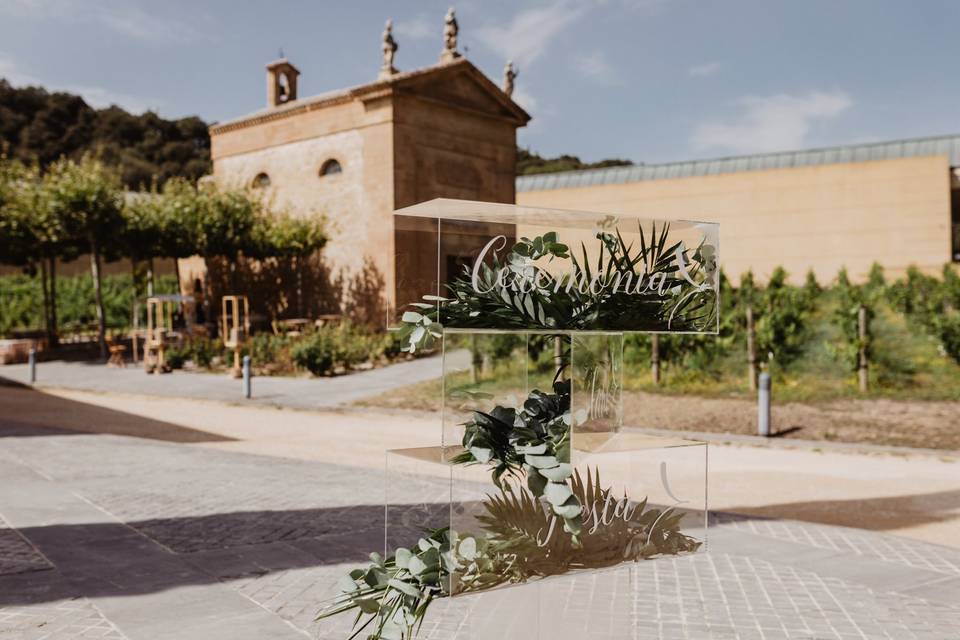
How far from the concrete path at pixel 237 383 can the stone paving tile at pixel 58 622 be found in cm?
1165

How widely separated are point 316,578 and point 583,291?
329 cm

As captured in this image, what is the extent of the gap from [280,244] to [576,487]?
26.4 meters

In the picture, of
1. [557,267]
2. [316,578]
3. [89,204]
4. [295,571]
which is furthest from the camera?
[89,204]

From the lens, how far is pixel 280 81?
112 feet

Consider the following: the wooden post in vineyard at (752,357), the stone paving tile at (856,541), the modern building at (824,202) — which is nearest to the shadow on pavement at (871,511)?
the stone paving tile at (856,541)

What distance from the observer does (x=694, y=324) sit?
3047mm

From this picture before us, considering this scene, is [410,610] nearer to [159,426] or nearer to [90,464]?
[90,464]

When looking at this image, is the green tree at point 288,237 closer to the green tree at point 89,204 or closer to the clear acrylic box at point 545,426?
the green tree at point 89,204

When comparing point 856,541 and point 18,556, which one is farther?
point 856,541

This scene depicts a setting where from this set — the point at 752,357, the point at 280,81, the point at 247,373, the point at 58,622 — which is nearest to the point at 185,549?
the point at 58,622

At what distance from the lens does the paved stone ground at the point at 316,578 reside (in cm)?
406

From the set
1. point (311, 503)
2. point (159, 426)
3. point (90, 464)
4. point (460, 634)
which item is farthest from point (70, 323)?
point (460, 634)

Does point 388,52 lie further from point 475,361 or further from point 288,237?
point 475,361

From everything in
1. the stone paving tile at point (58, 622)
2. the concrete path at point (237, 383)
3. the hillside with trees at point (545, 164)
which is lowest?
the stone paving tile at point (58, 622)
